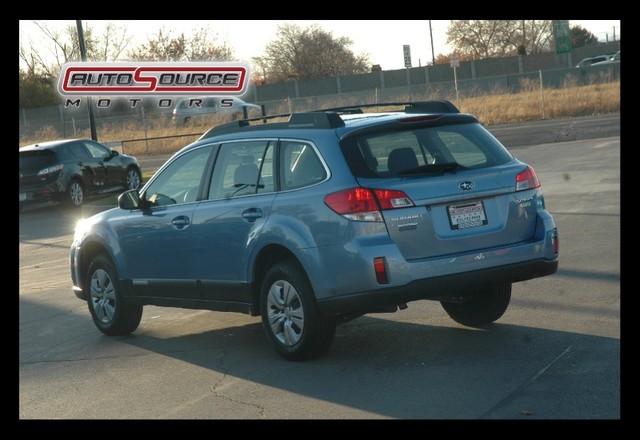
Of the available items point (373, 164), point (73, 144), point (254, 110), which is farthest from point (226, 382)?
point (254, 110)

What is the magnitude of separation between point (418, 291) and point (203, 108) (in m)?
43.1

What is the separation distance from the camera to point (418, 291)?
7.23 meters

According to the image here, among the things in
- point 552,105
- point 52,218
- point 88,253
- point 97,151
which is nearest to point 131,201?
point 88,253

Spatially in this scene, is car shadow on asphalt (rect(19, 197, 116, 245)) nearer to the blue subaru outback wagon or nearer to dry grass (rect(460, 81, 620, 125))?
the blue subaru outback wagon

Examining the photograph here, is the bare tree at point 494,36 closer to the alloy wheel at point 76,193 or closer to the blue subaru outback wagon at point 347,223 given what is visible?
the alloy wheel at point 76,193

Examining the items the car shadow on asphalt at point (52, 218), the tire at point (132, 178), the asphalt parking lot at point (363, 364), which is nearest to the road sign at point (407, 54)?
the tire at point (132, 178)

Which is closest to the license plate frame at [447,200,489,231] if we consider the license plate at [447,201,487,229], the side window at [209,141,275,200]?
the license plate at [447,201,487,229]

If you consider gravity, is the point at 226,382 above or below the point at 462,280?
below

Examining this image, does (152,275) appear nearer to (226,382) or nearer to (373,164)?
(226,382)

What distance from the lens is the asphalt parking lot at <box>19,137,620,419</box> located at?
648 centimetres

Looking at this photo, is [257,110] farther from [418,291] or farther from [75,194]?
[418,291]

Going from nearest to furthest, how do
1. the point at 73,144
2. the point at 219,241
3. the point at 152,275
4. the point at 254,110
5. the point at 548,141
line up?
the point at 219,241 → the point at 152,275 → the point at 73,144 → the point at 548,141 → the point at 254,110

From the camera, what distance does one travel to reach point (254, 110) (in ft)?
164
